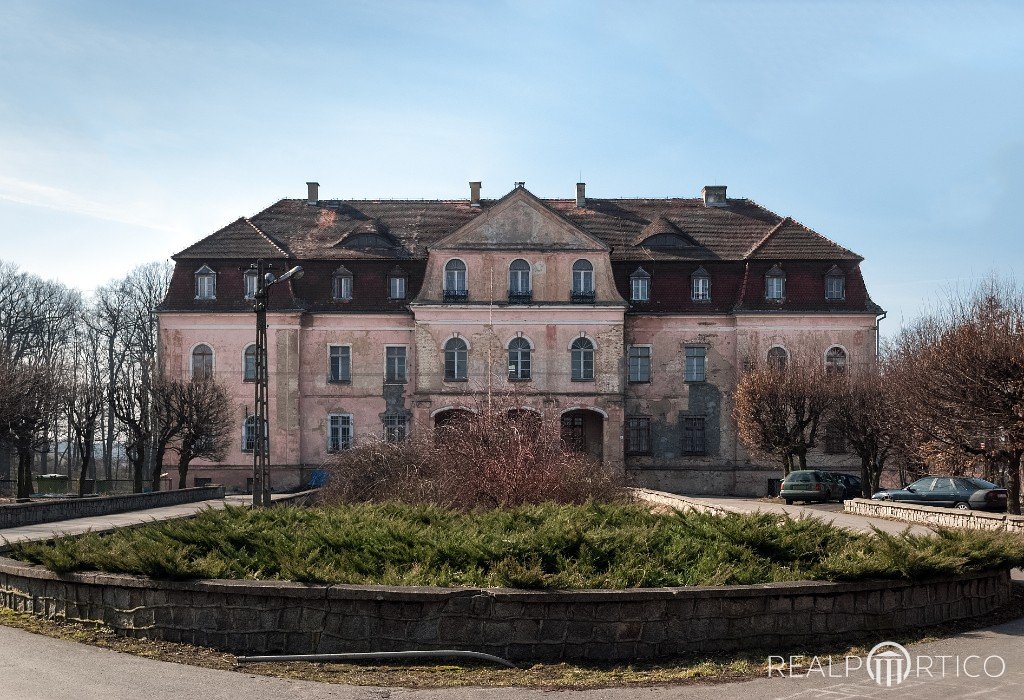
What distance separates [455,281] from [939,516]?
1051 inches

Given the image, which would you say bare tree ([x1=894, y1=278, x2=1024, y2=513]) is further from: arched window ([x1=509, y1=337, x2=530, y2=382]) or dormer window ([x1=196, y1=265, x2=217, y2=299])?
dormer window ([x1=196, y1=265, x2=217, y2=299])

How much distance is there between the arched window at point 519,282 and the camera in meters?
45.8

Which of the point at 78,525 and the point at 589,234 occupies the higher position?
the point at 589,234

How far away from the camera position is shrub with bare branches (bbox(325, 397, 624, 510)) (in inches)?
754

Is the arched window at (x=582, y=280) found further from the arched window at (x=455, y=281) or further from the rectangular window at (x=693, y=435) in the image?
the rectangular window at (x=693, y=435)

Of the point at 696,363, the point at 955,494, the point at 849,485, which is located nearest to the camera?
the point at 955,494

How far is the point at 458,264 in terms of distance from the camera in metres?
45.8

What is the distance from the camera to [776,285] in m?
47.2

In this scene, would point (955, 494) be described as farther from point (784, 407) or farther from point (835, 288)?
point (835, 288)

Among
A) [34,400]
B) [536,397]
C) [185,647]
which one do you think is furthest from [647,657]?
[536,397]

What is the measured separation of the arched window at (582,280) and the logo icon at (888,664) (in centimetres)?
3616

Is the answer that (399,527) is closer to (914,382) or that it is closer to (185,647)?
(185,647)

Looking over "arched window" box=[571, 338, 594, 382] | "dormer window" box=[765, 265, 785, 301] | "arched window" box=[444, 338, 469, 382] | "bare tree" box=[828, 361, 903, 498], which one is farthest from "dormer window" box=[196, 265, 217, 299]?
"bare tree" box=[828, 361, 903, 498]

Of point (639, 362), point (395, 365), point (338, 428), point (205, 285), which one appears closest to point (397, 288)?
point (395, 365)
